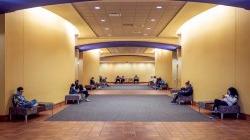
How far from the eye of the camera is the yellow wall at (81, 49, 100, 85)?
24.7 meters

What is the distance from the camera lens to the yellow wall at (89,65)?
80.9 feet

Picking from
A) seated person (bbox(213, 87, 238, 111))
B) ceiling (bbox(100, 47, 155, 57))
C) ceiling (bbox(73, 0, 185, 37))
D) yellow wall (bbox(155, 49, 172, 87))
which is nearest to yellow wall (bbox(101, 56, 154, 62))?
ceiling (bbox(100, 47, 155, 57))

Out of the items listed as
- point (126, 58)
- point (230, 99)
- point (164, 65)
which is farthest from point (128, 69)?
point (230, 99)

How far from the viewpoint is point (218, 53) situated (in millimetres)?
11008

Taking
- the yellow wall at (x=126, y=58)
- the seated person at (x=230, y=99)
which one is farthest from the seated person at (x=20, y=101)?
the yellow wall at (x=126, y=58)

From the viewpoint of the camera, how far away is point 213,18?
37.6ft

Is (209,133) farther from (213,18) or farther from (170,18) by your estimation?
(170,18)

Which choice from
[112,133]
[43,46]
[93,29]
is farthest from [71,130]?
[93,29]

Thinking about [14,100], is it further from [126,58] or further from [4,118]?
[126,58]

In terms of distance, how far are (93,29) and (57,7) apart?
517cm

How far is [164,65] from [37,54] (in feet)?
57.6

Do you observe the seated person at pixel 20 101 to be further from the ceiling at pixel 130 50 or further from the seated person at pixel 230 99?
the ceiling at pixel 130 50

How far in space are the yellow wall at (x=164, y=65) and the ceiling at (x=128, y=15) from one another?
8.28 metres

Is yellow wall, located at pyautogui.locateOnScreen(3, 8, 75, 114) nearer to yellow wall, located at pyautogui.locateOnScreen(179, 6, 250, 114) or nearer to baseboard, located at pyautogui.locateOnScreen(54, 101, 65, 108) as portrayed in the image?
baseboard, located at pyautogui.locateOnScreen(54, 101, 65, 108)
